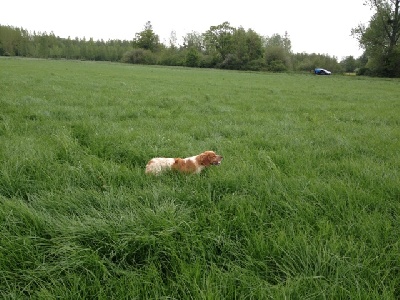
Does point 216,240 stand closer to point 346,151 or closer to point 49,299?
point 49,299

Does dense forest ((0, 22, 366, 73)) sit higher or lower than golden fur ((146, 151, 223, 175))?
higher

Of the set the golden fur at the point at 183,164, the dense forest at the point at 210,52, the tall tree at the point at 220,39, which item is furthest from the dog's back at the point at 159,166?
the tall tree at the point at 220,39

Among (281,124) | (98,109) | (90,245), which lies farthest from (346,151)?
(98,109)

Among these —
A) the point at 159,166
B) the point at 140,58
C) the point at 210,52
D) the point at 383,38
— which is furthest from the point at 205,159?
the point at 140,58

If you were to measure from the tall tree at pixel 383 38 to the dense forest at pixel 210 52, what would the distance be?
16.8 meters

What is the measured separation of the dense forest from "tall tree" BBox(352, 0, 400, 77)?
16798 mm

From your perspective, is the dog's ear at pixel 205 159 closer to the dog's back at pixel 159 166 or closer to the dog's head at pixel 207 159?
the dog's head at pixel 207 159

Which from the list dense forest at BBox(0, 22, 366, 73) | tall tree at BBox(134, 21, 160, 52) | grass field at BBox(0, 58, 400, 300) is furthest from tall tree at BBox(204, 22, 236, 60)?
grass field at BBox(0, 58, 400, 300)

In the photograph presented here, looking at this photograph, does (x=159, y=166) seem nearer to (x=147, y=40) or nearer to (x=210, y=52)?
(x=210, y=52)

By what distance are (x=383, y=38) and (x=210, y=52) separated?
3871cm

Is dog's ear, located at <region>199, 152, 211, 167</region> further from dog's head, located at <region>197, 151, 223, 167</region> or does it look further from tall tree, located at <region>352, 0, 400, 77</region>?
tall tree, located at <region>352, 0, 400, 77</region>

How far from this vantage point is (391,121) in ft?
25.5

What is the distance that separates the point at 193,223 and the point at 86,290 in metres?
0.91

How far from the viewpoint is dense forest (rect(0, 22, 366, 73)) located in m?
59.3
